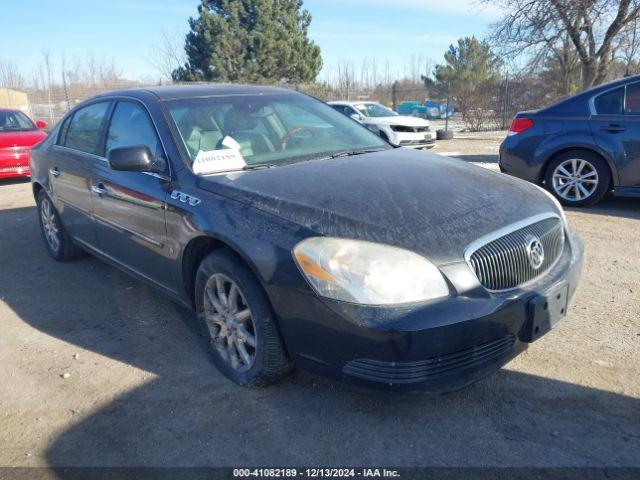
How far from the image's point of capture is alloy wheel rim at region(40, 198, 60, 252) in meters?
5.20

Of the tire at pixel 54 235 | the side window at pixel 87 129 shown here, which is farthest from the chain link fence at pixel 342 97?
the side window at pixel 87 129

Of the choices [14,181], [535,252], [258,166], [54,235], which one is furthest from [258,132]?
[14,181]

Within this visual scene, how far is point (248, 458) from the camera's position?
2371mm

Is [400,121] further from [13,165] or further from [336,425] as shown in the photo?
[336,425]

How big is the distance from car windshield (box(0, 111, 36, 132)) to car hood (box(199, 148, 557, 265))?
9785mm

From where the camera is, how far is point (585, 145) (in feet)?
20.3

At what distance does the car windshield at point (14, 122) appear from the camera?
10879 mm

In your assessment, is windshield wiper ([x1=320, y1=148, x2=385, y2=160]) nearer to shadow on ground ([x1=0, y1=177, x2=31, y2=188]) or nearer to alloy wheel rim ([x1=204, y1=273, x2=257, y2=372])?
alloy wheel rim ([x1=204, y1=273, x2=257, y2=372])

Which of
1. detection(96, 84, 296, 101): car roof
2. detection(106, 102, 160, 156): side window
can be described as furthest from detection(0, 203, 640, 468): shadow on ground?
detection(96, 84, 296, 101): car roof

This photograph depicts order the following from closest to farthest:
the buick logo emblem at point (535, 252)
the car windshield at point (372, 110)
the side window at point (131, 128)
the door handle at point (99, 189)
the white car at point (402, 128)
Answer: the buick logo emblem at point (535, 252), the side window at point (131, 128), the door handle at point (99, 189), the white car at point (402, 128), the car windshield at point (372, 110)

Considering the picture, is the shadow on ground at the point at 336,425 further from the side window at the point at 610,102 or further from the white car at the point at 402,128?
the white car at the point at 402,128

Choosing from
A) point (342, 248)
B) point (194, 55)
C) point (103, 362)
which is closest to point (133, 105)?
point (103, 362)

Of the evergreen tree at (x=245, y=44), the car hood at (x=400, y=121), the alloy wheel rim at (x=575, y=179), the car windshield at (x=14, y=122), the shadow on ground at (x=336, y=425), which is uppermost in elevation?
the evergreen tree at (x=245, y=44)

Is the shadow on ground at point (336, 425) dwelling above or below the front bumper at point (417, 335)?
below
